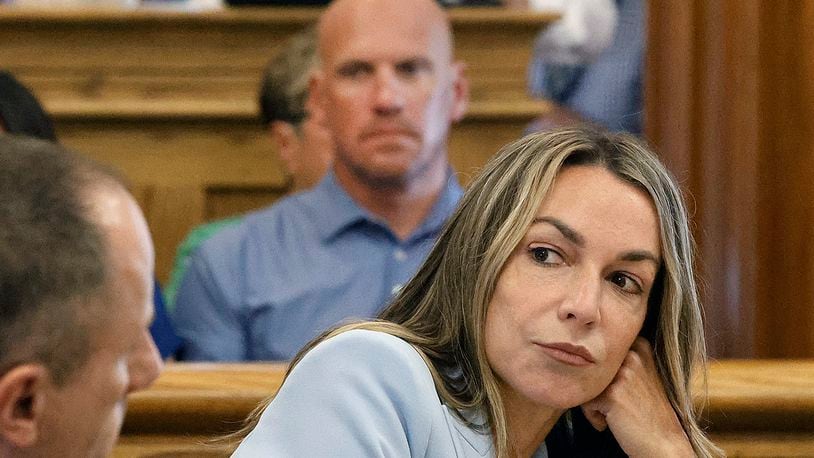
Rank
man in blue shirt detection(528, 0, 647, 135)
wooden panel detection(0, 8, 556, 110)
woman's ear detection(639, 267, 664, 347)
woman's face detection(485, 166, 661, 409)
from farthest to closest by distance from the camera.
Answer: man in blue shirt detection(528, 0, 647, 135), wooden panel detection(0, 8, 556, 110), woman's ear detection(639, 267, 664, 347), woman's face detection(485, 166, 661, 409)

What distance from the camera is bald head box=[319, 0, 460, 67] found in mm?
2758

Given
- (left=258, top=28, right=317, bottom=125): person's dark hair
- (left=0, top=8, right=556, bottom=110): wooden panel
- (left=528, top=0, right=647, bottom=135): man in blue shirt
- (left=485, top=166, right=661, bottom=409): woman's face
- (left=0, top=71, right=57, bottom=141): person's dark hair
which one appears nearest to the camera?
(left=485, top=166, right=661, bottom=409): woman's face

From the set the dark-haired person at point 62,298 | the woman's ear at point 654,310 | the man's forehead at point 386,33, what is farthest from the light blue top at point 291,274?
the dark-haired person at point 62,298

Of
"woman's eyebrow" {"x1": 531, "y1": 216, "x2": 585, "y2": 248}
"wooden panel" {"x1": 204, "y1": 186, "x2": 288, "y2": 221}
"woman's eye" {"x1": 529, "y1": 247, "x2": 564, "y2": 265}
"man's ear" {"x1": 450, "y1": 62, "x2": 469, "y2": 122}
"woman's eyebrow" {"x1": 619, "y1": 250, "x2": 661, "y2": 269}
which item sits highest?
"woman's eyebrow" {"x1": 531, "y1": 216, "x2": 585, "y2": 248}

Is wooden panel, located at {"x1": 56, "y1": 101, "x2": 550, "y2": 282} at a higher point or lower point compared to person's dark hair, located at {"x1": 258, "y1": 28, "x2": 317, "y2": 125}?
lower

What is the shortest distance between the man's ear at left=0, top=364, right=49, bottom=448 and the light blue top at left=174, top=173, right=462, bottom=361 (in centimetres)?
159

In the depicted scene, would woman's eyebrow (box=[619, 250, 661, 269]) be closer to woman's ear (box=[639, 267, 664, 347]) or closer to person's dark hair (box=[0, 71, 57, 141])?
woman's ear (box=[639, 267, 664, 347])

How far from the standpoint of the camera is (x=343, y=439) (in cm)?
132

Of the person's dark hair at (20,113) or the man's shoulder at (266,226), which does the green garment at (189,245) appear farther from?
the person's dark hair at (20,113)

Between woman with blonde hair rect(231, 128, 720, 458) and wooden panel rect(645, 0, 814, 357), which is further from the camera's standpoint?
wooden panel rect(645, 0, 814, 357)

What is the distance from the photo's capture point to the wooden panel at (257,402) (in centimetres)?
162

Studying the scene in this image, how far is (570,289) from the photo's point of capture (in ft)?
4.66

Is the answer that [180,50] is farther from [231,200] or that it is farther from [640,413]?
[640,413]

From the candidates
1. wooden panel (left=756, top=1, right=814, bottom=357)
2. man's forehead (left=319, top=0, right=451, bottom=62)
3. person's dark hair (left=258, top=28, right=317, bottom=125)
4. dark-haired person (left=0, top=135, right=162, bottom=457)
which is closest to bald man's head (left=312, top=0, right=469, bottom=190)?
man's forehead (left=319, top=0, right=451, bottom=62)
